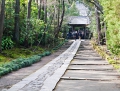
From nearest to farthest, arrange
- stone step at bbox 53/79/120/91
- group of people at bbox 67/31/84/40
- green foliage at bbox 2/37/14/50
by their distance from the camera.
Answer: stone step at bbox 53/79/120/91 < green foliage at bbox 2/37/14/50 < group of people at bbox 67/31/84/40

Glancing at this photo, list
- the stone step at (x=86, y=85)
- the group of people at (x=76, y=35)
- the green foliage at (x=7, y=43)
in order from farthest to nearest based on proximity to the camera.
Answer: the group of people at (x=76, y=35), the green foliage at (x=7, y=43), the stone step at (x=86, y=85)

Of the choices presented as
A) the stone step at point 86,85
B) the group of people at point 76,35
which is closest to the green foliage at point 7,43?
the stone step at point 86,85

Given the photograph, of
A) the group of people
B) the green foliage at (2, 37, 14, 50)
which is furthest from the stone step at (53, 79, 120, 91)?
the group of people

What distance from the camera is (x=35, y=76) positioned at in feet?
33.7

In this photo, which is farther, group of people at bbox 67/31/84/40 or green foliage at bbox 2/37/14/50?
group of people at bbox 67/31/84/40

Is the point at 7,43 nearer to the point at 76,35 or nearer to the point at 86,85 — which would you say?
the point at 86,85

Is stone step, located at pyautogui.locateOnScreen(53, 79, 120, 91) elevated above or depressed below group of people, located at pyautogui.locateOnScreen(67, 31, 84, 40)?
below

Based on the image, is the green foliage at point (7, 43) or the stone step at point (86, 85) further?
the green foliage at point (7, 43)

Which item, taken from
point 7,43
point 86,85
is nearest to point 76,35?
point 7,43

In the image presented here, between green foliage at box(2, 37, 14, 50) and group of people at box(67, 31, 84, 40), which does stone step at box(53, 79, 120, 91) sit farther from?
group of people at box(67, 31, 84, 40)

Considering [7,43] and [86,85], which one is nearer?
[86,85]

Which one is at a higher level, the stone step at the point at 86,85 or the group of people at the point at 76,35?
the group of people at the point at 76,35

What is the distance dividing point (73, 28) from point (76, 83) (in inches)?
2035

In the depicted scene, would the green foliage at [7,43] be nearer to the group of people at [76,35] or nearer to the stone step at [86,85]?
the stone step at [86,85]
